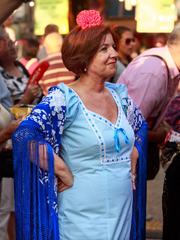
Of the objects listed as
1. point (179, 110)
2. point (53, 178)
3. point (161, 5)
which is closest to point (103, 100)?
point (53, 178)

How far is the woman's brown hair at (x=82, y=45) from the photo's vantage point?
12.3ft

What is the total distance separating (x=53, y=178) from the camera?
12.1 ft

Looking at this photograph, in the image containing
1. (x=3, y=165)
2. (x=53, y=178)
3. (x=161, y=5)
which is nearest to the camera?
(x=53, y=178)

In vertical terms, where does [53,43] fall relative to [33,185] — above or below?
below

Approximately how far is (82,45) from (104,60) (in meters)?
0.15

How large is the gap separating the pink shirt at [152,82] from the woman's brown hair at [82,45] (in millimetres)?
1274

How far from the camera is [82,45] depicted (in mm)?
3754

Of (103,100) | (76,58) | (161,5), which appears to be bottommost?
(161,5)

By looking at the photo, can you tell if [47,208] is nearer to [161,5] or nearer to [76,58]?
[76,58]

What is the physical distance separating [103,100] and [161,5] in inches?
403

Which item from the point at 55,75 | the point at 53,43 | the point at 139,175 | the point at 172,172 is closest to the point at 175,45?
the point at 172,172

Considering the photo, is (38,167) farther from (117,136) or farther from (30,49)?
(30,49)

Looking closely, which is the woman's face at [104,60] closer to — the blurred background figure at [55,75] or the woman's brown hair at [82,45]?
the woman's brown hair at [82,45]

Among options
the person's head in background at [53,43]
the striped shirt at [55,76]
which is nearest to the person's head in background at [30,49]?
the person's head in background at [53,43]
